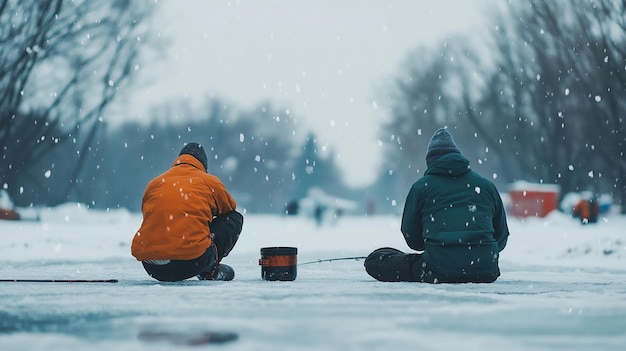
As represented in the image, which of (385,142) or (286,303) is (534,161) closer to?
(385,142)

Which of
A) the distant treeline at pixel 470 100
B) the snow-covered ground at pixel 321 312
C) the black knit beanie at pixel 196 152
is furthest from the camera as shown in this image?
the distant treeline at pixel 470 100

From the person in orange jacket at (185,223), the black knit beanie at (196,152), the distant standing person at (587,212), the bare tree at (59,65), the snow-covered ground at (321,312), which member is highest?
the bare tree at (59,65)

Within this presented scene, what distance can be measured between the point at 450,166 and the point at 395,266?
1089 millimetres

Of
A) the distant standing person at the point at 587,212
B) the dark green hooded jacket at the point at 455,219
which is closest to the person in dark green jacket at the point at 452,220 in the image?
the dark green hooded jacket at the point at 455,219

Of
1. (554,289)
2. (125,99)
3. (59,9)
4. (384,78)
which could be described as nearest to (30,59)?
(59,9)

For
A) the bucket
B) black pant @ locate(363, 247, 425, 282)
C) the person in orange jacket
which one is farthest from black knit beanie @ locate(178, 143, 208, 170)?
black pant @ locate(363, 247, 425, 282)

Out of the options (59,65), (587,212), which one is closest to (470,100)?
(587,212)

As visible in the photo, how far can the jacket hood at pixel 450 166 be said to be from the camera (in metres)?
7.02

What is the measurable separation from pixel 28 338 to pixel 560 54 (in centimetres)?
2556

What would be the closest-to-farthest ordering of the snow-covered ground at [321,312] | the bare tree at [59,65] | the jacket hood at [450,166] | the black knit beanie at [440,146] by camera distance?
the snow-covered ground at [321,312]
the jacket hood at [450,166]
the black knit beanie at [440,146]
the bare tree at [59,65]

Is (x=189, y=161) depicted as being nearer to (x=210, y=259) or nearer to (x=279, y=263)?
(x=210, y=259)

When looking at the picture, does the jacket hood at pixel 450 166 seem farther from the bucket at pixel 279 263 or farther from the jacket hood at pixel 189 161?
the jacket hood at pixel 189 161

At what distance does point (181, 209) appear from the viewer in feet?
22.5

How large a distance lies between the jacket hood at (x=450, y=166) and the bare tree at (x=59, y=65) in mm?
12284
